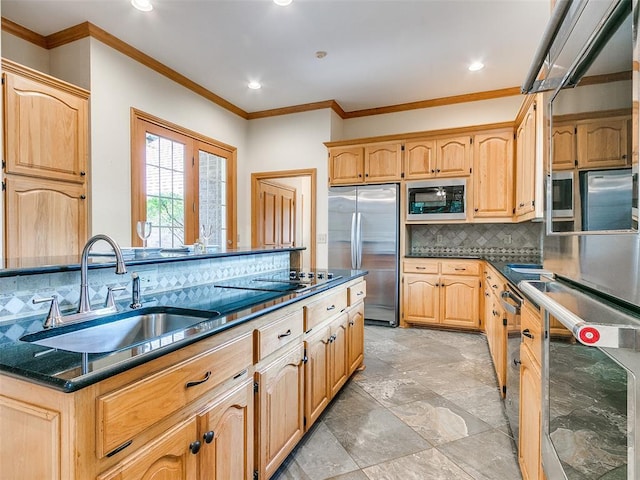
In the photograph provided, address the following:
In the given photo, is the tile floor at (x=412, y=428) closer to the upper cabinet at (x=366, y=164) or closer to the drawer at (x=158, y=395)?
the drawer at (x=158, y=395)

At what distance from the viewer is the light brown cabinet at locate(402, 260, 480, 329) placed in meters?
4.02

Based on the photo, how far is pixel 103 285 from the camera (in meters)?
1.48

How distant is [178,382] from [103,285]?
0.74 metres

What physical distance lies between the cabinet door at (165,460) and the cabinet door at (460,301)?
11.8ft

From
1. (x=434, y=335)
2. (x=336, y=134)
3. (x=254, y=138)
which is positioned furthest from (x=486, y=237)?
(x=254, y=138)

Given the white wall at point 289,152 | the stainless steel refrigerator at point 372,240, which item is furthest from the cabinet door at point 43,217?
the stainless steel refrigerator at point 372,240

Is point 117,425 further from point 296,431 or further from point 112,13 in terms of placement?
point 112,13

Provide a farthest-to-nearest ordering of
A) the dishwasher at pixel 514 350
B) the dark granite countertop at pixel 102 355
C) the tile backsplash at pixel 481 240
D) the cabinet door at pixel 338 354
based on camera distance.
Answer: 1. the tile backsplash at pixel 481 240
2. the cabinet door at pixel 338 354
3. the dishwasher at pixel 514 350
4. the dark granite countertop at pixel 102 355

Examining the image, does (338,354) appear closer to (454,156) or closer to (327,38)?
(327,38)

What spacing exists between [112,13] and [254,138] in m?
2.49

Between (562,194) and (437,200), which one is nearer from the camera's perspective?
(562,194)

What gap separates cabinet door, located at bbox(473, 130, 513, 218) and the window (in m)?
3.23

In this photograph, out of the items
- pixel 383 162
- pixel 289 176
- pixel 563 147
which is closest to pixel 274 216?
pixel 289 176

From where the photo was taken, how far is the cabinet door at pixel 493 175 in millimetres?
3890
